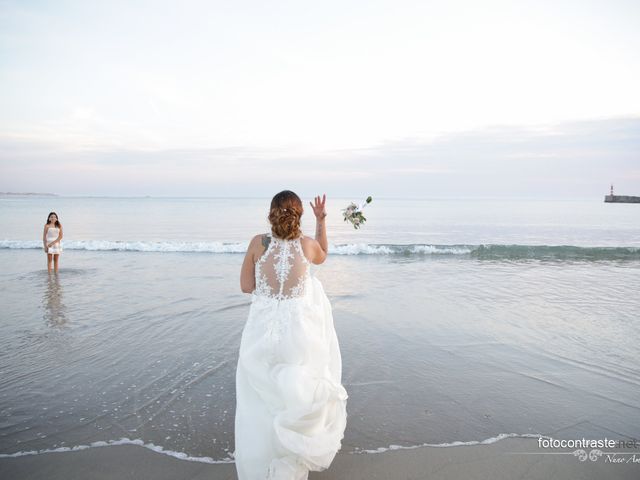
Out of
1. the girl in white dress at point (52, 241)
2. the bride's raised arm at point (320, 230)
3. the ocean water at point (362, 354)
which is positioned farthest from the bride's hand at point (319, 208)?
the girl in white dress at point (52, 241)

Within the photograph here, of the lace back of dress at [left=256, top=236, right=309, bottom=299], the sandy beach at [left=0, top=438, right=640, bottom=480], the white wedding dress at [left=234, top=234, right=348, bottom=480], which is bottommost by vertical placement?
the sandy beach at [left=0, top=438, right=640, bottom=480]

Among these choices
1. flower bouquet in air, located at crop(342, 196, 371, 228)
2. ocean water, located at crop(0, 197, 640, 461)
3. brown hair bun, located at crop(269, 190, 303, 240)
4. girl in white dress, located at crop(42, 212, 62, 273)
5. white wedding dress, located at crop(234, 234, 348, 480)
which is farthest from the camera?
girl in white dress, located at crop(42, 212, 62, 273)

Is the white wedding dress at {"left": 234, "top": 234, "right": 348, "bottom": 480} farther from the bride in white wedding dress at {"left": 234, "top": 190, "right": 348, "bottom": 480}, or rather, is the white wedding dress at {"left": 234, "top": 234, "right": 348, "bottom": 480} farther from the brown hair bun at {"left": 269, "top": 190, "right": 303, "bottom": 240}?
the brown hair bun at {"left": 269, "top": 190, "right": 303, "bottom": 240}

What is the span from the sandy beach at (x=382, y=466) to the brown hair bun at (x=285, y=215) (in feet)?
6.61

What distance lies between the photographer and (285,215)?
315cm

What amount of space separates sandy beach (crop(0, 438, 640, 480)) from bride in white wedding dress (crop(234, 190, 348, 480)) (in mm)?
509

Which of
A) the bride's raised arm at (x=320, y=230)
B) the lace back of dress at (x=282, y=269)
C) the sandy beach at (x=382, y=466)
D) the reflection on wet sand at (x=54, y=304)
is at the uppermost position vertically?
the bride's raised arm at (x=320, y=230)

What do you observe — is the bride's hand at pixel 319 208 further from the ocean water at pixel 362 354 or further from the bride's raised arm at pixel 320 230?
the ocean water at pixel 362 354

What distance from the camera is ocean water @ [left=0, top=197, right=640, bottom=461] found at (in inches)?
159

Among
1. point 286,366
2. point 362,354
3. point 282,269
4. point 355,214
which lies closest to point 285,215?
point 282,269

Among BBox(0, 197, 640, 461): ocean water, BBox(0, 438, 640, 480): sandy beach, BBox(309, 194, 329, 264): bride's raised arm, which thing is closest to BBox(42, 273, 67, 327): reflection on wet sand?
BBox(0, 197, 640, 461): ocean water

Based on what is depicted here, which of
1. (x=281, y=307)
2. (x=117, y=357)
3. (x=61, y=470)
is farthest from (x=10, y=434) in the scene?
(x=281, y=307)

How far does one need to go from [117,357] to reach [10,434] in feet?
6.33

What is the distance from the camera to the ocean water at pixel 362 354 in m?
4.03
